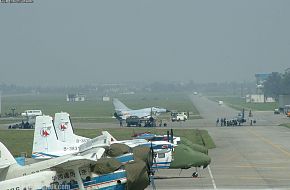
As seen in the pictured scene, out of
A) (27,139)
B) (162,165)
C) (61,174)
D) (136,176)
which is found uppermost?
(61,174)

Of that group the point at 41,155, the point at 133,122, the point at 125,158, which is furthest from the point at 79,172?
the point at 133,122

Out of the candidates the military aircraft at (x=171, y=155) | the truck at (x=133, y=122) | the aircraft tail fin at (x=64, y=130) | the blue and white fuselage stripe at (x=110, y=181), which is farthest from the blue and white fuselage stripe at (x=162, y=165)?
the truck at (x=133, y=122)

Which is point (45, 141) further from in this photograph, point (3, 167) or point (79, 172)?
point (79, 172)

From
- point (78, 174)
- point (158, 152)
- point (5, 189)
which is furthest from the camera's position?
point (158, 152)

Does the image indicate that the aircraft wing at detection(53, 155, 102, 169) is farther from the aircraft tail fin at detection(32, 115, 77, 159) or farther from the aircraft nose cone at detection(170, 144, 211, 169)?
the aircraft tail fin at detection(32, 115, 77, 159)

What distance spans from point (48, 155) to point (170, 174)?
1023cm

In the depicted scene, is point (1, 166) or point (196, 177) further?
point (196, 177)

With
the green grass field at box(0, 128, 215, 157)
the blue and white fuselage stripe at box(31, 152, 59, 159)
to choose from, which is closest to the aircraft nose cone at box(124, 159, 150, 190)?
the blue and white fuselage stripe at box(31, 152, 59, 159)

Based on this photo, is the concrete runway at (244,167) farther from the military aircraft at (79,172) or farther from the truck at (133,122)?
the truck at (133,122)

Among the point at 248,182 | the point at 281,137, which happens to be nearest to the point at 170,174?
the point at 248,182

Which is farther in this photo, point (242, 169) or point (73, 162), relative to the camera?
point (242, 169)

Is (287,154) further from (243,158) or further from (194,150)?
(194,150)

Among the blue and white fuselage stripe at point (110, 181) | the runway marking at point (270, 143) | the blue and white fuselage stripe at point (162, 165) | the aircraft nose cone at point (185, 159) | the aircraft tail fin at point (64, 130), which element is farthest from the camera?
the runway marking at point (270, 143)

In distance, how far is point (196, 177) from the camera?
48625 millimetres
